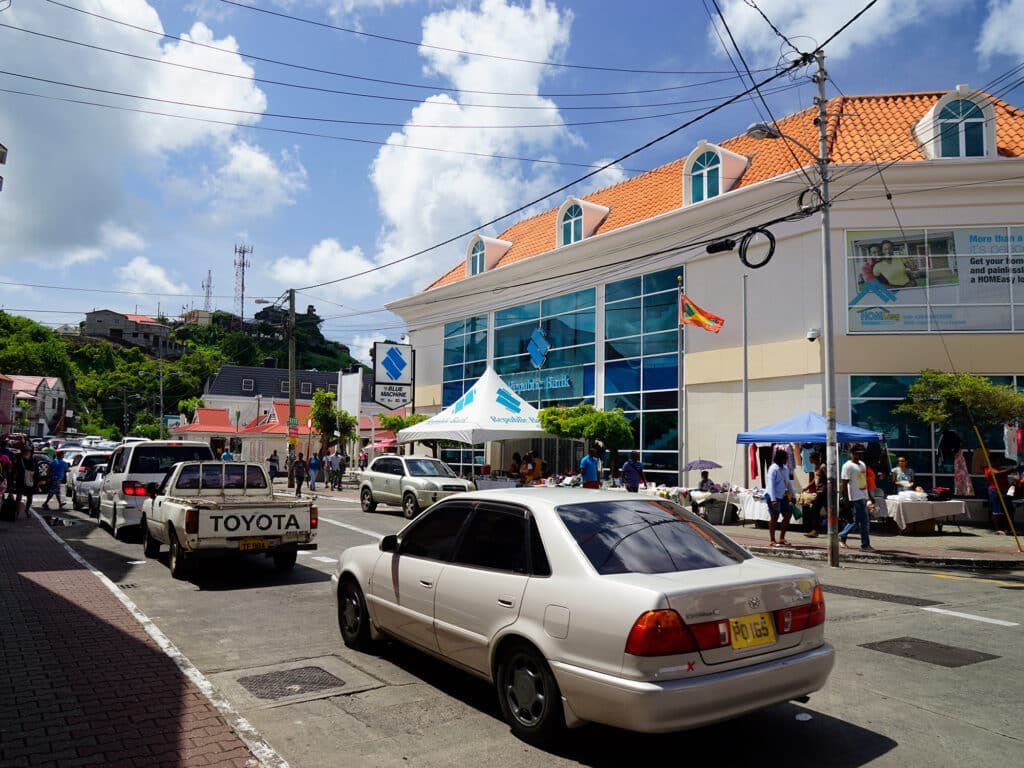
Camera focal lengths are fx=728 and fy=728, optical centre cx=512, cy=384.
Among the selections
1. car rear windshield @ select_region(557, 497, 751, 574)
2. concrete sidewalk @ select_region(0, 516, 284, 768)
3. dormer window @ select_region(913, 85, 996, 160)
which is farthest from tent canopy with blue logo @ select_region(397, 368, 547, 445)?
car rear windshield @ select_region(557, 497, 751, 574)

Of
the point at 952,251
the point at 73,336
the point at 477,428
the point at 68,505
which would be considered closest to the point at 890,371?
the point at 952,251

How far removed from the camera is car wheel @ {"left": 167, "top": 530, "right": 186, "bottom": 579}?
1001cm

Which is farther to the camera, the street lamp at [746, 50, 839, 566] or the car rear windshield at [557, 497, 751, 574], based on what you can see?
the street lamp at [746, 50, 839, 566]

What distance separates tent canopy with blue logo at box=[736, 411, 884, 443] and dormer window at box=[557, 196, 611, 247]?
42.8 ft

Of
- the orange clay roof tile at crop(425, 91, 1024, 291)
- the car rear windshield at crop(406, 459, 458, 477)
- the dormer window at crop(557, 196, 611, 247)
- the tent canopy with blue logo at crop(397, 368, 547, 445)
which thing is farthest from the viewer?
the dormer window at crop(557, 196, 611, 247)

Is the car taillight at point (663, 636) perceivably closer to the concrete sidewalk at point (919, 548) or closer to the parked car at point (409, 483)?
the concrete sidewalk at point (919, 548)

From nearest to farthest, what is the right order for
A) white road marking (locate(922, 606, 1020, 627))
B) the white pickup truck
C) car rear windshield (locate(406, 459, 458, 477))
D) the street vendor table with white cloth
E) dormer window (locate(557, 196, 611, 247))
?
1. white road marking (locate(922, 606, 1020, 627))
2. the white pickup truck
3. the street vendor table with white cloth
4. car rear windshield (locate(406, 459, 458, 477))
5. dormer window (locate(557, 196, 611, 247))

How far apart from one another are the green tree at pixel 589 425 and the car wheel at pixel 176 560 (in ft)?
47.5

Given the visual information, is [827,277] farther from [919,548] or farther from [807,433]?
[919,548]

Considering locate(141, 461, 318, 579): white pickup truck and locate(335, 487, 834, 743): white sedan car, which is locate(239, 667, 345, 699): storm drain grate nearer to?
locate(335, 487, 834, 743): white sedan car

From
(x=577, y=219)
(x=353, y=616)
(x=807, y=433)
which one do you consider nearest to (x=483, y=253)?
(x=577, y=219)

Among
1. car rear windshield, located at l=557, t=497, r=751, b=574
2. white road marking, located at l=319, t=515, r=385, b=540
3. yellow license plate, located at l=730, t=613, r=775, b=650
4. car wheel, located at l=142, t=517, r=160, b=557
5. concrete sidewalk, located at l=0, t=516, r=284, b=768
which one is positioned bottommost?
white road marking, located at l=319, t=515, r=385, b=540

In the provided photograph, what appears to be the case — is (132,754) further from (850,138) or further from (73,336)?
(73,336)

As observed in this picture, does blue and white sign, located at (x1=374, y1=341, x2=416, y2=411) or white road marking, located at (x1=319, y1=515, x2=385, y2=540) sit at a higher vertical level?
blue and white sign, located at (x1=374, y1=341, x2=416, y2=411)
